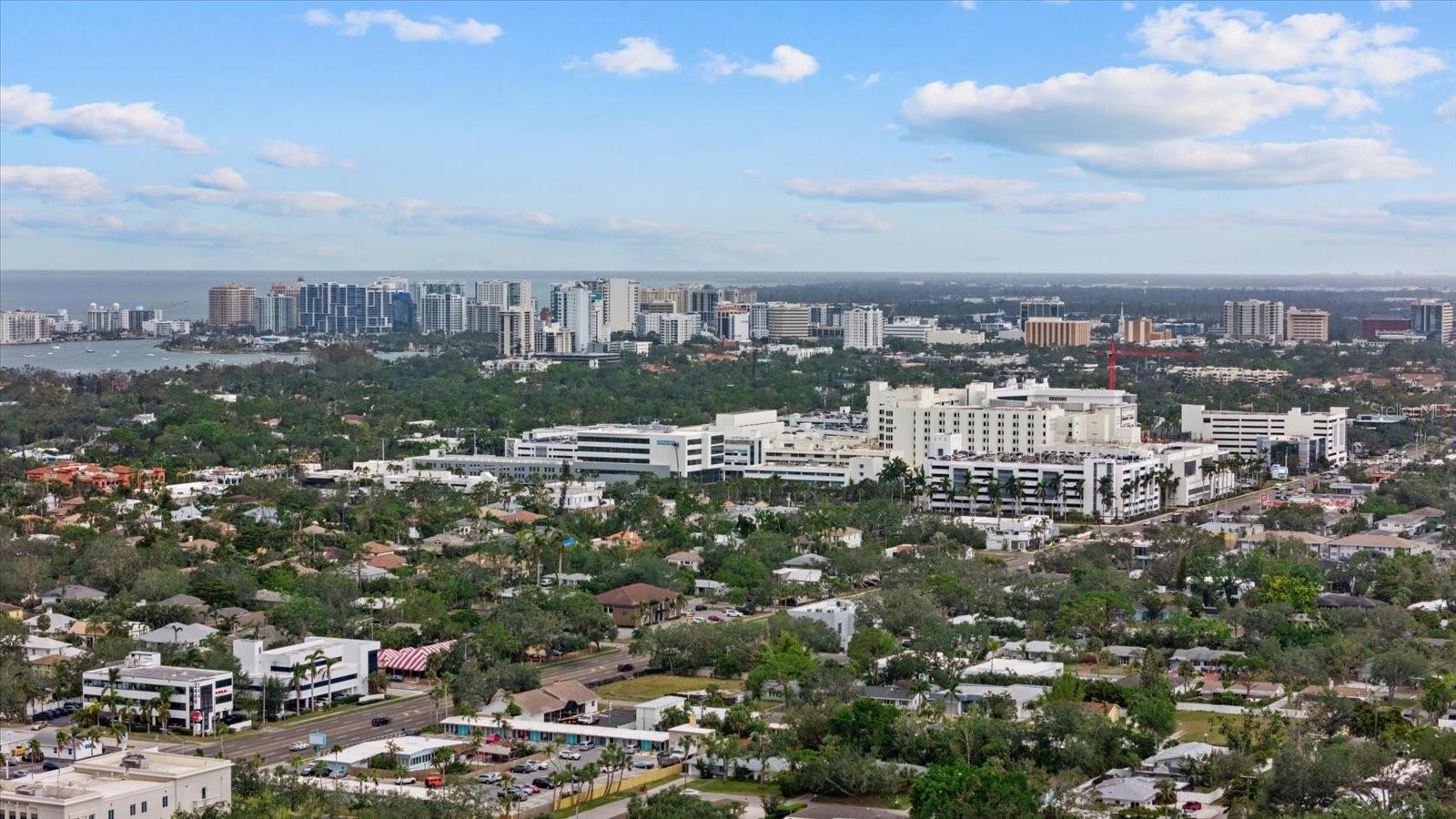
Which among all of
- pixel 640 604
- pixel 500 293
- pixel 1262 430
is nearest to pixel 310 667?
pixel 640 604

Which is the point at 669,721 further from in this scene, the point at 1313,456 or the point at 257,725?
the point at 1313,456

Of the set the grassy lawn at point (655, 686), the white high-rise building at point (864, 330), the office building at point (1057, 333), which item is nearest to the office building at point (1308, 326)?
the office building at point (1057, 333)

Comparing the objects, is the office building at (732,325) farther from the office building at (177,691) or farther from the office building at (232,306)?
the office building at (177,691)

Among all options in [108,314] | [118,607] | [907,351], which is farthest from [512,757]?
[108,314]

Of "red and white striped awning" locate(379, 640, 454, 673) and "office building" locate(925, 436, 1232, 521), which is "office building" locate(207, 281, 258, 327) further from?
"red and white striped awning" locate(379, 640, 454, 673)

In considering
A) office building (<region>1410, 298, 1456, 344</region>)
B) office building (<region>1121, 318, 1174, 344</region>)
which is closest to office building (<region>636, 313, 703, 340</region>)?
office building (<region>1121, 318, 1174, 344</region>)

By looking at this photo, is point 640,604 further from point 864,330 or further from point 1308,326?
point 1308,326

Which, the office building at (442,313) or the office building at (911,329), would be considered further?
the office building at (442,313)
